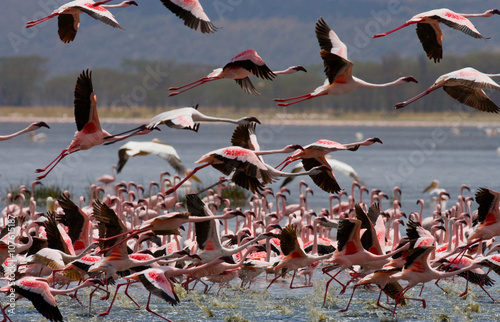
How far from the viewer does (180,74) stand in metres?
109

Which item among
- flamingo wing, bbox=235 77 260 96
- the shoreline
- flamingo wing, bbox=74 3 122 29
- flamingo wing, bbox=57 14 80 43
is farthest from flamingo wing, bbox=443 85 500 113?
the shoreline

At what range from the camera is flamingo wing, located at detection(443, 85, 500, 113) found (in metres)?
7.98

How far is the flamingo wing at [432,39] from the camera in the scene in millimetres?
7961

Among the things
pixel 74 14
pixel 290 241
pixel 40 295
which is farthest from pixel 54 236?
pixel 290 241

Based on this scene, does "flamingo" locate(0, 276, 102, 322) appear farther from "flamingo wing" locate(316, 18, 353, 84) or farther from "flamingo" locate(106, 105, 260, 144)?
"flamingo wing" locate(316, 18, 353, 84)

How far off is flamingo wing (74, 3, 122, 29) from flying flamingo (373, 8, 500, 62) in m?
2.24

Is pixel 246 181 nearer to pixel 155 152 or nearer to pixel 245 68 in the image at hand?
pixel 245 68

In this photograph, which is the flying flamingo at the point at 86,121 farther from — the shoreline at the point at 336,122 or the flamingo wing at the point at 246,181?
the shoreline at the point at 336,122

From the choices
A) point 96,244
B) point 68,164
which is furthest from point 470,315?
point 68,164

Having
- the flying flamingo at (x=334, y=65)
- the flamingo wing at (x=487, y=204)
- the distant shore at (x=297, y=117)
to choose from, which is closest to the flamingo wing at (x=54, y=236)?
the flying flamingo at (x=334, y=65)

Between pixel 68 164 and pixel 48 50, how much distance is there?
119m

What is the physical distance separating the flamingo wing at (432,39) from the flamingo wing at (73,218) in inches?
159

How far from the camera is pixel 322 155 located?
8406 millimetres

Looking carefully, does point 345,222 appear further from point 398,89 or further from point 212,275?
point 398,89
